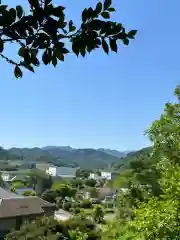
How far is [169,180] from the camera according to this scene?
25.2 ft

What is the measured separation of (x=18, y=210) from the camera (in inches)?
1075

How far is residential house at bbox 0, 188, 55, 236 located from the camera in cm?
2591

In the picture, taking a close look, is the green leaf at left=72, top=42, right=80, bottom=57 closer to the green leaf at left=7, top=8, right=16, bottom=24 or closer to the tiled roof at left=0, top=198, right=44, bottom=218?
the green leaf at left=7, top=8, right=16, bottom=24

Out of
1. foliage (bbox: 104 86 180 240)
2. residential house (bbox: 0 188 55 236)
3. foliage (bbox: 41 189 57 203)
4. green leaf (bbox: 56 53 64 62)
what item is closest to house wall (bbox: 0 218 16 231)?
residential house (bbox: 0 188 55 236)

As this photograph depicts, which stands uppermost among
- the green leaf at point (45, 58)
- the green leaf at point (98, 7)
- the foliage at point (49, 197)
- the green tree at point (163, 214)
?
the green leaf at point (98, 7)

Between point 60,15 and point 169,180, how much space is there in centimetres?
657

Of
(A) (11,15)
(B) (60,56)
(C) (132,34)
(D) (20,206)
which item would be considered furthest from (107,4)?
(D) (20,206)

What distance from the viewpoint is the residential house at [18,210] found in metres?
25.9

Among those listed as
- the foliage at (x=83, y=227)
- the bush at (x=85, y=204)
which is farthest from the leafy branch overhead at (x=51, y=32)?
the bush at (x=85, y=204)

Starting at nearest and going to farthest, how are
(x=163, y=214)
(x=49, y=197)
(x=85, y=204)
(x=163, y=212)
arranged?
1. (x=163, y=214)
2. (x=163, y=212)
3. (x=85, y=204)
4. (x=49, y=197)

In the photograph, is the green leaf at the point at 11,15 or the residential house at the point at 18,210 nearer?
the green leaf at the point at 11,15

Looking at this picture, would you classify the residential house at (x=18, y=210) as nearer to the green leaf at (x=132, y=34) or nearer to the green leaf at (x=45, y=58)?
the green leaf at (x=45, y=58)

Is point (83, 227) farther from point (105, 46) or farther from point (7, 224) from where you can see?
point (105, 46)

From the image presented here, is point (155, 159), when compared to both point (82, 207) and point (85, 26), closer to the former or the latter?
point (85, 26)
